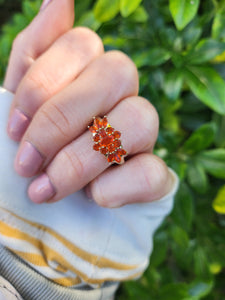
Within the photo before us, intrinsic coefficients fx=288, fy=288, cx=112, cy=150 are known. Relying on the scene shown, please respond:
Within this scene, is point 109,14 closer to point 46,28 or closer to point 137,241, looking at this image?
point 46,28

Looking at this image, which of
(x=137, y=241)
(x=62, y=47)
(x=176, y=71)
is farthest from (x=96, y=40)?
(x=137, y=241)

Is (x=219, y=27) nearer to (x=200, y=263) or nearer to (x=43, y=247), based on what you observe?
(x=43, y=247)

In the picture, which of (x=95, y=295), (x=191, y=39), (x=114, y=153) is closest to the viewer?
(x=114, y=153)

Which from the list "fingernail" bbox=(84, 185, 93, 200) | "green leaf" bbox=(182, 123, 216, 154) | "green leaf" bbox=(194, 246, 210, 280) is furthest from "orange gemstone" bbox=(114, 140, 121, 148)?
"green leaf" bbox=(194, 246, 210, 280)

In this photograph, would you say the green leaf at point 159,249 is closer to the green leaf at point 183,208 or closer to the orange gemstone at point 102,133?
the green leaf at point 183,208

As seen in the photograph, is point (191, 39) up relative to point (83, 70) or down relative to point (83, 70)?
down

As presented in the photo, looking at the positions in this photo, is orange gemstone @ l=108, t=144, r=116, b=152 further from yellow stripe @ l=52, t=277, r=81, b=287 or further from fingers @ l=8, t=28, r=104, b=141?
yellow stripe @ l=52, t=277, r=81, b=287
